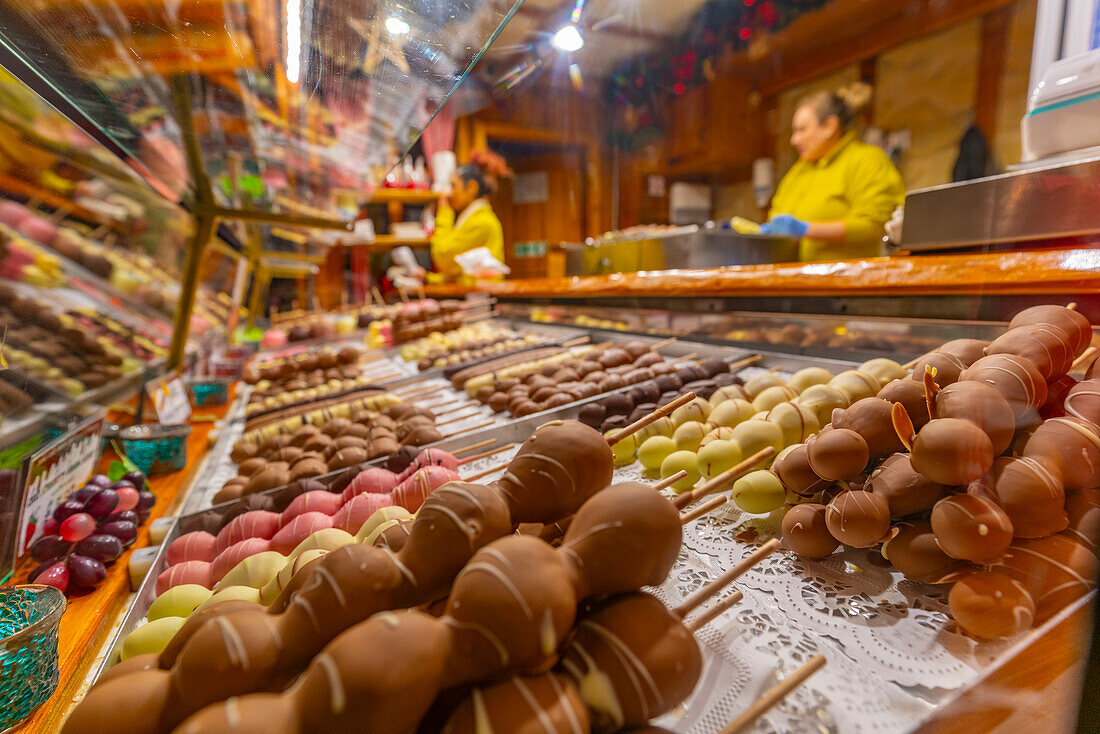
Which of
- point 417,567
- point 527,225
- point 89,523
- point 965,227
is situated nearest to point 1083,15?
point 965,227

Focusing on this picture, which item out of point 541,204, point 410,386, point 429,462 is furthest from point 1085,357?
point 541,204

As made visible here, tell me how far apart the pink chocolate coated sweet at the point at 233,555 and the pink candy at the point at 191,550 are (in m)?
0.09

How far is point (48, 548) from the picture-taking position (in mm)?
1196

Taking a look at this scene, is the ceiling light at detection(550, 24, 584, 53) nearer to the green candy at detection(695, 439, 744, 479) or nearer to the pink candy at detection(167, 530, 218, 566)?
the green candy at detection(695, 439, 744, 479)

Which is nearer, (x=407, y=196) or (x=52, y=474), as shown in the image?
(x=52, y=474)

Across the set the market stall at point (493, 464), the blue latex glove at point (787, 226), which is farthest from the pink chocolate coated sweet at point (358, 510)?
the blue latex glove at point (787, 226)

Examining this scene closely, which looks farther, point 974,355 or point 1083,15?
point 1083,15

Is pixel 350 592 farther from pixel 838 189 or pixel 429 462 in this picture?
pixel 838 189

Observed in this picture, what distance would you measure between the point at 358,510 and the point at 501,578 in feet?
2.58

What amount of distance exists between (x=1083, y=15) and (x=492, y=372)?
2984 millimetres

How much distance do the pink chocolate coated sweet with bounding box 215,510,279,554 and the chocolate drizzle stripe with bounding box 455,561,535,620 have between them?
93cm

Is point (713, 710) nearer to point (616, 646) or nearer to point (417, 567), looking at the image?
point (616, 646)

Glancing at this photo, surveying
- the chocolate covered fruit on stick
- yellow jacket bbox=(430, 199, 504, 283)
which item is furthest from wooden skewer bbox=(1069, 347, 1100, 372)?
yellow jacket bbox=(430, 199, 504, 283)

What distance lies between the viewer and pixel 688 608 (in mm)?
625
